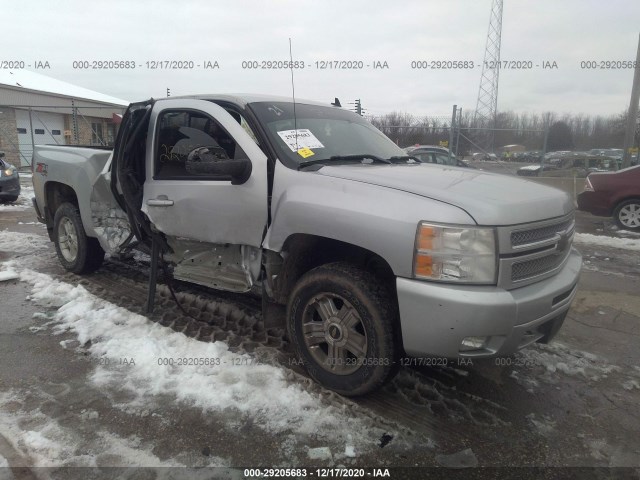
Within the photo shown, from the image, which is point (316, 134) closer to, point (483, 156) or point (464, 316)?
point (464, 316)

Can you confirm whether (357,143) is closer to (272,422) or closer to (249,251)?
(249,251)

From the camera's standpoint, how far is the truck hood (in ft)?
8.47

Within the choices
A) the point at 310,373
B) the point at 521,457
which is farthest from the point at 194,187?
the point at 521,457

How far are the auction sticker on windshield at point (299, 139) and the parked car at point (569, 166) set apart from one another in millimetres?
12590

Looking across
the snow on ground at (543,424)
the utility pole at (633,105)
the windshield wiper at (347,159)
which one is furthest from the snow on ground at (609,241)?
the snow on ground at (543,424)

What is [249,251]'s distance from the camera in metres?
3.50

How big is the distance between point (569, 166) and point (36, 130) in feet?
86.8

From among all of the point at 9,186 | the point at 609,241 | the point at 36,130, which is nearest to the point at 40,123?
the point at 36,130

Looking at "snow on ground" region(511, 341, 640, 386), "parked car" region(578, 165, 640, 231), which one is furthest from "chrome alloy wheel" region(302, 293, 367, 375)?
"parked car" region(578, 165, 640, 231)

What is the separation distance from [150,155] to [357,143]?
5.91ft

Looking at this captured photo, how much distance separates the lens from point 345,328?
2.94 metres

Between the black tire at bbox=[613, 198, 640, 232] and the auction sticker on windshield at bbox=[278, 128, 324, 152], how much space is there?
840cm

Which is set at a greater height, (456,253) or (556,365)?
(456,253)

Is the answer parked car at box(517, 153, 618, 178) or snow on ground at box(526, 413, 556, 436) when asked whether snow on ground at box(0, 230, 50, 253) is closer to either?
snow on ground at box(526, 413, 556, 436)
